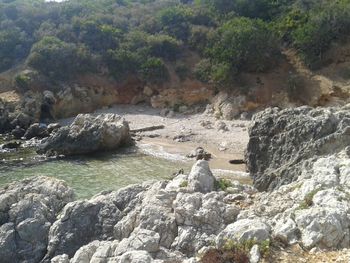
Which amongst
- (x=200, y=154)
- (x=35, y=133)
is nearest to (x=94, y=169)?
(x=200, y=154)

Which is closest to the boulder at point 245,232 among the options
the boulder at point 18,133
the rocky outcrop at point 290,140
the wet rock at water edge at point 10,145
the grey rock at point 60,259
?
the grey rock at point 60,259

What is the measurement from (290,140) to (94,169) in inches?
551

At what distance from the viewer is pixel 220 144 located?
33.5m

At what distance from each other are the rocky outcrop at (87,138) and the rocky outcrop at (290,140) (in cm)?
1435

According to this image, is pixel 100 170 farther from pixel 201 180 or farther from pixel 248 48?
Result: pixel 248 48

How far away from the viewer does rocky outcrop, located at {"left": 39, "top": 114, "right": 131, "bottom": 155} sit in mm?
33156

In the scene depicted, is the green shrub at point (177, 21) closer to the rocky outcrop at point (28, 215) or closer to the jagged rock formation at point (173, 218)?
the jagged rock formation at point (173, 218)

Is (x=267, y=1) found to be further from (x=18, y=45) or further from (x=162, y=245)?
(x=162, y=245)

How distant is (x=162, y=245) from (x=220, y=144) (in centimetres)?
2200

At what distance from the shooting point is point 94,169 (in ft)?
94.4

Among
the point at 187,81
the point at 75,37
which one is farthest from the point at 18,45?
the point at 187,81

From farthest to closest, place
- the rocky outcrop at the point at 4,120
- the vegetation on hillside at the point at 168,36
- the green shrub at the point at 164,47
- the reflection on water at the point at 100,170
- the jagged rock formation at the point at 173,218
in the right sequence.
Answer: the green shrub at the point at 164,47
the rocky outcrop at the point at 4,120
the vegetation on hillside at the point at 168,36
the reflection on water at the point at 100,170
the jagged rock formation at the point at 173,218

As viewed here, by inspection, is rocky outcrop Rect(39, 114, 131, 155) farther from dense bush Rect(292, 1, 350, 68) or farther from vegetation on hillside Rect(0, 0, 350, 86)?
dense bush Rect(292, 1, 350, 68)

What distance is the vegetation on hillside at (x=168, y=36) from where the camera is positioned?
42.1m
